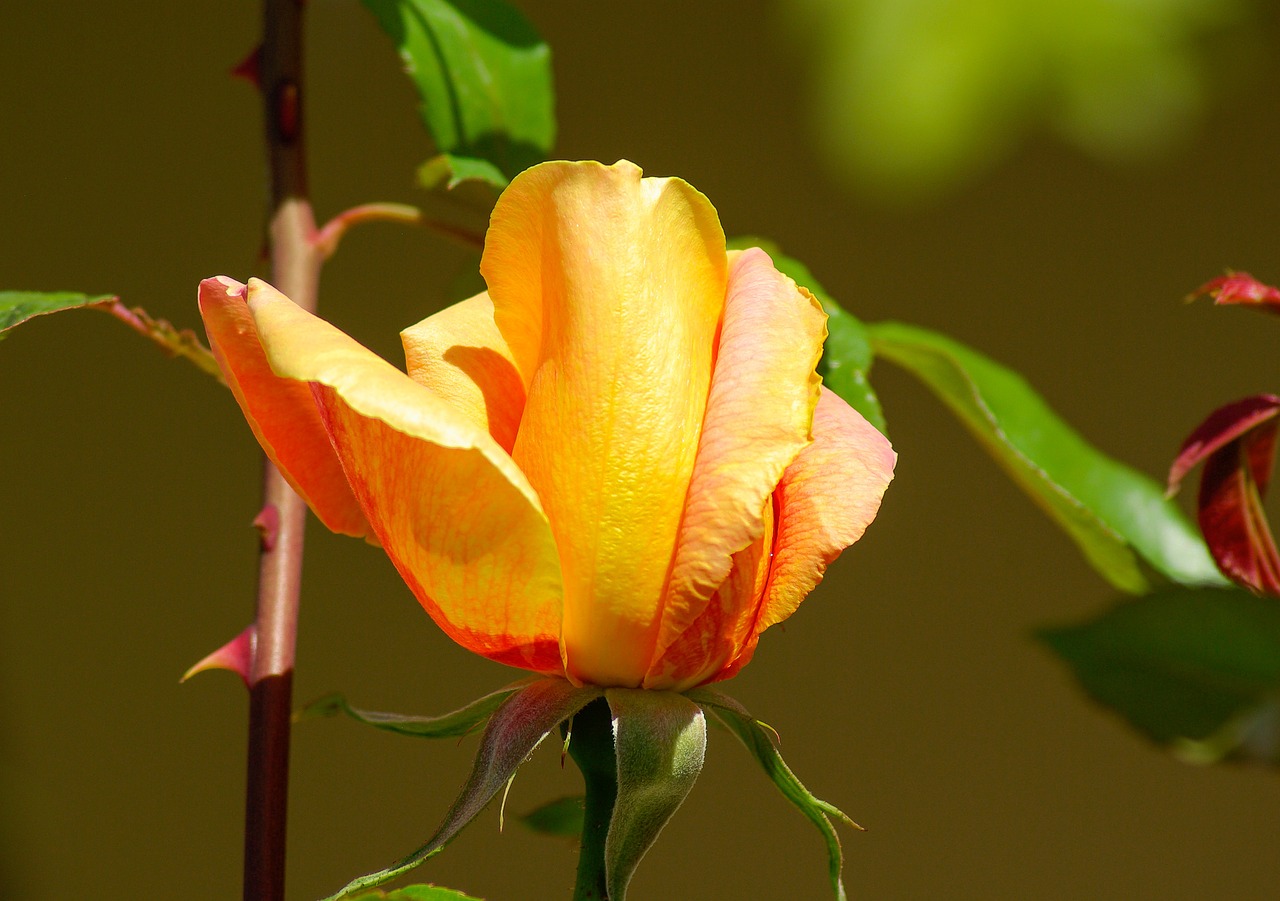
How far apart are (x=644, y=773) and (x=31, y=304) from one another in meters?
0.27

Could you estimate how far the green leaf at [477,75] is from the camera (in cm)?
52

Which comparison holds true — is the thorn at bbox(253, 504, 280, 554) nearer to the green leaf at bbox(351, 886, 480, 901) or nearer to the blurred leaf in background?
the green leaf at bbox(351, 886, 480, 901)

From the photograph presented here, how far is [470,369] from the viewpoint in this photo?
325 mm

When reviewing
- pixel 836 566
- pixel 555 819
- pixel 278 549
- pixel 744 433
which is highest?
pixel 744 433

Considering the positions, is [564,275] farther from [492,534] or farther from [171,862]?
[171,862]

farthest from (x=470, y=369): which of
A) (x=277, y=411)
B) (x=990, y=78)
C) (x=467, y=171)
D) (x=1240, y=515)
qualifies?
(x=990, y=78)

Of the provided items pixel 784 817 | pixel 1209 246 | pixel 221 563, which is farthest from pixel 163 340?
pixel 1209 246

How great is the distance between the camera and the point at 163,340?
1.36 ft

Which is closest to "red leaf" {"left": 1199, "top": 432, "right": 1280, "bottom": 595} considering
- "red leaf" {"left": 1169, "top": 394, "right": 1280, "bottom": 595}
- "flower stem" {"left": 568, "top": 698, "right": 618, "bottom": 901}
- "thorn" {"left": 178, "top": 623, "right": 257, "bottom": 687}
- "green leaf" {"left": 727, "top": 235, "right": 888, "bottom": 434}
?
"red leaf" {"left": 1169, "top": 394, "right": 1280, "bottom": 595}

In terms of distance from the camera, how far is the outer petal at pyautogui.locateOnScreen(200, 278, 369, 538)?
299mm

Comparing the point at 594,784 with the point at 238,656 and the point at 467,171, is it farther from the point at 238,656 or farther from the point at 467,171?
the point at 467,171

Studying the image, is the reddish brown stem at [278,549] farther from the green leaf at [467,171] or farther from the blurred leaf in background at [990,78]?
the blurred leaf in background at [990,78]

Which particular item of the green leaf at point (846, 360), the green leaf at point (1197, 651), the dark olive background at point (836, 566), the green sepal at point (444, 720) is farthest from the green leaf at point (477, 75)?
the dark olive background at point (836, 566)

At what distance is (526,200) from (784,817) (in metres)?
1.17
